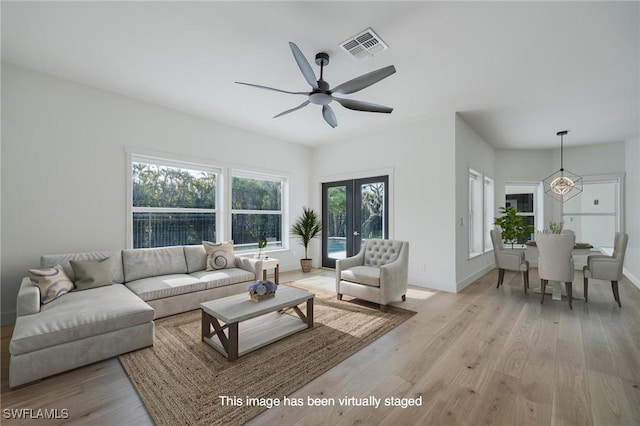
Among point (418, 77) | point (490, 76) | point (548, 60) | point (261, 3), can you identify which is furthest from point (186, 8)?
point (548, 60)

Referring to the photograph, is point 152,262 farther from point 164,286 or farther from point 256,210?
point 256,210

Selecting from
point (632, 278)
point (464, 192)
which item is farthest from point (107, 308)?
point (632, 278)

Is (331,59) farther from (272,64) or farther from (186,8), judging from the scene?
(186,8)

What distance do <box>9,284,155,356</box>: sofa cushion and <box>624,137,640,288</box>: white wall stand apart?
803cm

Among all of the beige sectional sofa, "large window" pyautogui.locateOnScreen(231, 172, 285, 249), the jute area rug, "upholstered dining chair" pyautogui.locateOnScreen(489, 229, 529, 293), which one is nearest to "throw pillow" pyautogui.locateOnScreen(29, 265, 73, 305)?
the beige sectional sofa

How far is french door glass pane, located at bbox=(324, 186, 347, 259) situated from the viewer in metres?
6.14

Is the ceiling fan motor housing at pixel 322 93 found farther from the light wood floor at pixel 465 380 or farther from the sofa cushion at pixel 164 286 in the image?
the sofa cushion at pixel 164 286

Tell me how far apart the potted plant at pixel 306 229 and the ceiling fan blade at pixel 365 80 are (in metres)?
3.80

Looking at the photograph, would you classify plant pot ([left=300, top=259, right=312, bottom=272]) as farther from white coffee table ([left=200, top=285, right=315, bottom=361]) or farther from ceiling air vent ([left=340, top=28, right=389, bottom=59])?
ceiling air vent ([left=340, top=28, right=389, bottom=59])

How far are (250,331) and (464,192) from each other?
4.14 m

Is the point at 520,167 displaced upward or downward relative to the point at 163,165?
upward

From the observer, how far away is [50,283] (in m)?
2.66

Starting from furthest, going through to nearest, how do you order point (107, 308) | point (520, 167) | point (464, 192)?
point (520, 167) → point (464, 192) → point (107, 308)

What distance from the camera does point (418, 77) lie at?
3.26 meters
